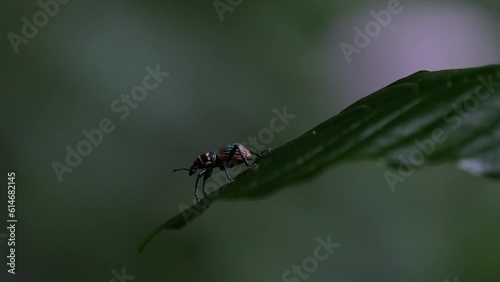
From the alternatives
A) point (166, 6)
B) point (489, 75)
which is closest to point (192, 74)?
point (166, 6)

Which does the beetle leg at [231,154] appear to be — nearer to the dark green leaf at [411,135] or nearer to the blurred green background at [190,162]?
the dark green leaf at [411,135]

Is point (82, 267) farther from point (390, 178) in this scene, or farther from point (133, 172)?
point (390, 178)

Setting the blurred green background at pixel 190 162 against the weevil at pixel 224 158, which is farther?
the blurred green background at pixel 190 162

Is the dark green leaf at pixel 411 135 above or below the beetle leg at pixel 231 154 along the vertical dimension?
below

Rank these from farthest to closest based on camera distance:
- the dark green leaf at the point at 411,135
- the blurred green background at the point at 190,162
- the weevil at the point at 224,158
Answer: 1. the blurred green background at the point at 190,162
2. the weevil at the point at 224,158
3. the dark green leaf at the point at 411,135

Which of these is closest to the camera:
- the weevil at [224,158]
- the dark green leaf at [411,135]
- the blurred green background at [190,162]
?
the dark green leaf at [411,135]

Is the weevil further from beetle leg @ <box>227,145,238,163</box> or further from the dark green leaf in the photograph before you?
the dark green leaf

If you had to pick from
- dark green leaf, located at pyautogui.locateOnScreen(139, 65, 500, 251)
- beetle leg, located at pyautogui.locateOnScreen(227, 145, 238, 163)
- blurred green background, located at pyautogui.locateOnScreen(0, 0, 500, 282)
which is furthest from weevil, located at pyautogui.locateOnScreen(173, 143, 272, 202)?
blurred green background, located at pyautogui.locateOnScreen(0, 0, 500, 282)

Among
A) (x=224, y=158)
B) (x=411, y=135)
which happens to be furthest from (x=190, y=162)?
(x=411, y=135)

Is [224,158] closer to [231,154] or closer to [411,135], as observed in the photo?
[231,154]

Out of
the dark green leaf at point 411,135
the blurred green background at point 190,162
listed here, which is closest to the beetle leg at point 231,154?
the dark green leaf at point 411,135
